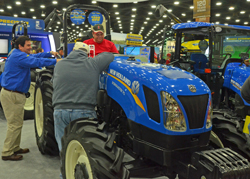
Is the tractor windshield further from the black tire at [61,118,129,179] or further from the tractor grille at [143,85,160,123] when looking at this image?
the black tire at [61,118,129,179]

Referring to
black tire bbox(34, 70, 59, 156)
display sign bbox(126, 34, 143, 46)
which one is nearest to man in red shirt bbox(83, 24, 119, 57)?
black tire bbox(34, 70, 59, 156)

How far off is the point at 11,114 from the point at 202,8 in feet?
23.9

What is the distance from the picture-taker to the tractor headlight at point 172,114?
73.0 inches

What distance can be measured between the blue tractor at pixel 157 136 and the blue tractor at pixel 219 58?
2115mm

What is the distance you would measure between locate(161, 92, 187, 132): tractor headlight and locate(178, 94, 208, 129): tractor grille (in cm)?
6

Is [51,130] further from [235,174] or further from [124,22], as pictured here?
[124,22]

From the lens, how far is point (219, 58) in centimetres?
458

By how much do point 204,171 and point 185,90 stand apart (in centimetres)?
60

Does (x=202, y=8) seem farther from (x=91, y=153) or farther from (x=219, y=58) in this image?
(x=91, y=153)

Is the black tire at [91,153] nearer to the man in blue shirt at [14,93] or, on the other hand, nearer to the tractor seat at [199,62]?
the man in blue shirt at [14,93]

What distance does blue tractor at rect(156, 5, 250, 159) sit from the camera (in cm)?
406

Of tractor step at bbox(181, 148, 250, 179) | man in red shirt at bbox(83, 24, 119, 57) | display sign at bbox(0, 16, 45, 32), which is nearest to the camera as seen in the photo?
tractor step at bbox(181, 148, 250, 179)

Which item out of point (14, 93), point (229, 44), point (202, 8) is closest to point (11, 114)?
point (14, 93)

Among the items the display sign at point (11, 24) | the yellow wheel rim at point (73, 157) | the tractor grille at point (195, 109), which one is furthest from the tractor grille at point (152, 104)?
the display sign at point (11, 24)
